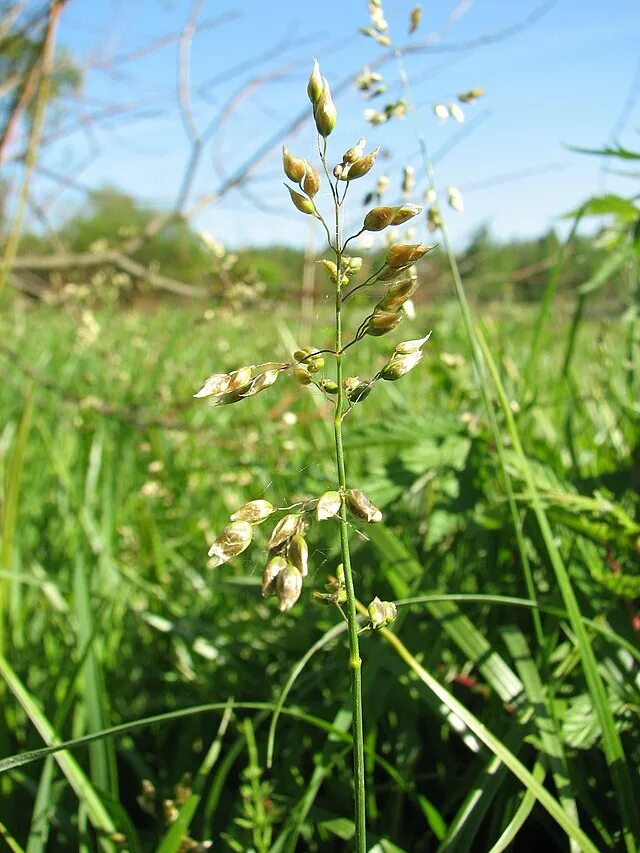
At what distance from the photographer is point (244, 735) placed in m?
1.13

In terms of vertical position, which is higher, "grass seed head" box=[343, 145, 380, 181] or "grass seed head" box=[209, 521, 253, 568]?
"grass seed head" box=[343, 145, 380, 181]

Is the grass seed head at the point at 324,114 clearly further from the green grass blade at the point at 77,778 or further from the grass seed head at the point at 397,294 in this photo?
the green grass blade at the point at 77,778

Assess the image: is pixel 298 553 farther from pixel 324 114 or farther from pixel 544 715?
pixel 544 715

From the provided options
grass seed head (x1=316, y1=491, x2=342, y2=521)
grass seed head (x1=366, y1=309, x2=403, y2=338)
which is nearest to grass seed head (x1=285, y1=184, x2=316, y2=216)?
grass seed head (x1=366, y1=309, x2=403, y2=338)

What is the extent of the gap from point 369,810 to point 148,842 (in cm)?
33

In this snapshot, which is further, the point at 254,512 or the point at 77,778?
the point at 77,778

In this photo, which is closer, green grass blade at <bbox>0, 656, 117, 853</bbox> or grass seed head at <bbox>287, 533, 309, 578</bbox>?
grass seed head at <bbox>287, 533, 309, 578</bbox>

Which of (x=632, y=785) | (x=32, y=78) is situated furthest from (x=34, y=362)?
(x=632, y=785)

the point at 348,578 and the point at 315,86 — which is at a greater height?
the point at 315,86

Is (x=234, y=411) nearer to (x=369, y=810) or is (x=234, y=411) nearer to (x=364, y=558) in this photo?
(x=364, y=558)

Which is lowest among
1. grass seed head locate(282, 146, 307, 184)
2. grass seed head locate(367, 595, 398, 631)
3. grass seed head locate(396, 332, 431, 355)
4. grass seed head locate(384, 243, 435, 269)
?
grass seed head locate(367, 595, 398, 631)

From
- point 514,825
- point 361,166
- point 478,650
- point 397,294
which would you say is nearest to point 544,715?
point 478,650

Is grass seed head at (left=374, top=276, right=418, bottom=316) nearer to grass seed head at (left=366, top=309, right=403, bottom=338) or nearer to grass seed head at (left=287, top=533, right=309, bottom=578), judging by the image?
grass seed head at (left=366, top=309, right=403, bottom=338)

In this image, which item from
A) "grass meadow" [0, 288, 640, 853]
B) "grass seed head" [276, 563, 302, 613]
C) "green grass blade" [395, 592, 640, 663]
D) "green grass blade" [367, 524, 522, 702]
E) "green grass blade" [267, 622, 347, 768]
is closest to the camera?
"grass seed head" [276, 563, 302, 613]
